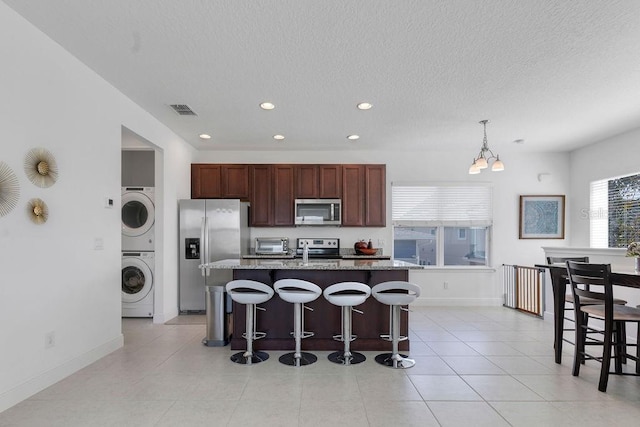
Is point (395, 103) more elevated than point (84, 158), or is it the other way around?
point (395, 103)

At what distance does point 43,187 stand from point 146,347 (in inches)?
77.7

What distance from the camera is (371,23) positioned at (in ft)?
7.86

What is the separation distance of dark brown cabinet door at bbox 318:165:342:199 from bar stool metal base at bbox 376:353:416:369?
3.01 metres

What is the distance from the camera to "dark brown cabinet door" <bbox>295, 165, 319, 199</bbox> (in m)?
5.87

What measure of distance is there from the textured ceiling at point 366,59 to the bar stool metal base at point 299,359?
2642 millimetres

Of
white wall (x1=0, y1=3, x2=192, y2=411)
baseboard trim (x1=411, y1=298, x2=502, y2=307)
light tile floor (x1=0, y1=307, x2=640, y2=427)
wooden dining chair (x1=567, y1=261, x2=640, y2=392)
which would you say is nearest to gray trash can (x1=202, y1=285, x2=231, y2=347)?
light tile floor (x1=0, y1=307, x2=640, y2=427)

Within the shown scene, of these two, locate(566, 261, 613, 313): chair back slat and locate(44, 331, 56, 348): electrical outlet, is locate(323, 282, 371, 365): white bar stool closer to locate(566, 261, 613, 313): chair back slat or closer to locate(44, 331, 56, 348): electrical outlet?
locate(566, 261, 613, 313): chair back slat

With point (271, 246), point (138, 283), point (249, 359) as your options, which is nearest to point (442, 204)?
point (271, 246)

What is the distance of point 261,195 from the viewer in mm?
5859

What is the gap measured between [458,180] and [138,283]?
5391mm

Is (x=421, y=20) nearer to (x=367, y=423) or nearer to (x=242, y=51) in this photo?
(x=242, y=51)

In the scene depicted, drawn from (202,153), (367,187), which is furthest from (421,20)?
(202,153)

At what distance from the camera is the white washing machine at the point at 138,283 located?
4.92 meters

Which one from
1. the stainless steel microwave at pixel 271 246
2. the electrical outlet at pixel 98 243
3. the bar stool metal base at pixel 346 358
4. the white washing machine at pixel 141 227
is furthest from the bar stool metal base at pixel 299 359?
the white washing machine at pixel 141 227
